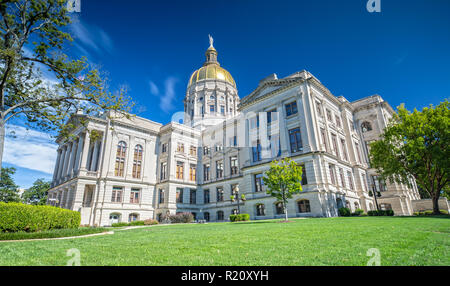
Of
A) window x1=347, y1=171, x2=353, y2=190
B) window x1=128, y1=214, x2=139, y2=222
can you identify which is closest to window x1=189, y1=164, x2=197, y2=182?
window x1=128, y1=214, x2=139, y2=222

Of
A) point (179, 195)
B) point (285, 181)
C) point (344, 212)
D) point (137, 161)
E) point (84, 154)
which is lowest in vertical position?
point (344, 212)

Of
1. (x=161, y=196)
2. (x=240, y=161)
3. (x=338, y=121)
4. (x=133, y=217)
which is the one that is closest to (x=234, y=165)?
(x=240, y=161)

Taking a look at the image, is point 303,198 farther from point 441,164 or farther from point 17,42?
point 17,42

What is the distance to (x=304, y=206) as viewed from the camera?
25719 millimetres

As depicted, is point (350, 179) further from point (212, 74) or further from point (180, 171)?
point (212, 74)

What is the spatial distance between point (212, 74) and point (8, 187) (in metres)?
55.4

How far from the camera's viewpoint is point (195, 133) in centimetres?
4594

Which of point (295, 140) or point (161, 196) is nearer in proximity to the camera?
point (295, 140)

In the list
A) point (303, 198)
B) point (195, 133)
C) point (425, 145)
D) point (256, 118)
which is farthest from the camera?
point (195, 133)

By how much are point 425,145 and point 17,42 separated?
3347 centimetres

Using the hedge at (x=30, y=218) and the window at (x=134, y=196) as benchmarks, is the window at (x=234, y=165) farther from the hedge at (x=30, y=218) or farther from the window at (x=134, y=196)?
the hedge at (x=30, y=218)

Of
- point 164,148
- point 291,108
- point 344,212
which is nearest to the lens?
point 344,212

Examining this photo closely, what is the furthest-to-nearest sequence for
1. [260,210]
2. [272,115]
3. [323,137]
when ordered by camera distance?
[272,115] → [323,137] → [260,210]

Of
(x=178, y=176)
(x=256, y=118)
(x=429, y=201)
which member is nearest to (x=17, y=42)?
(x=256, y=118)
